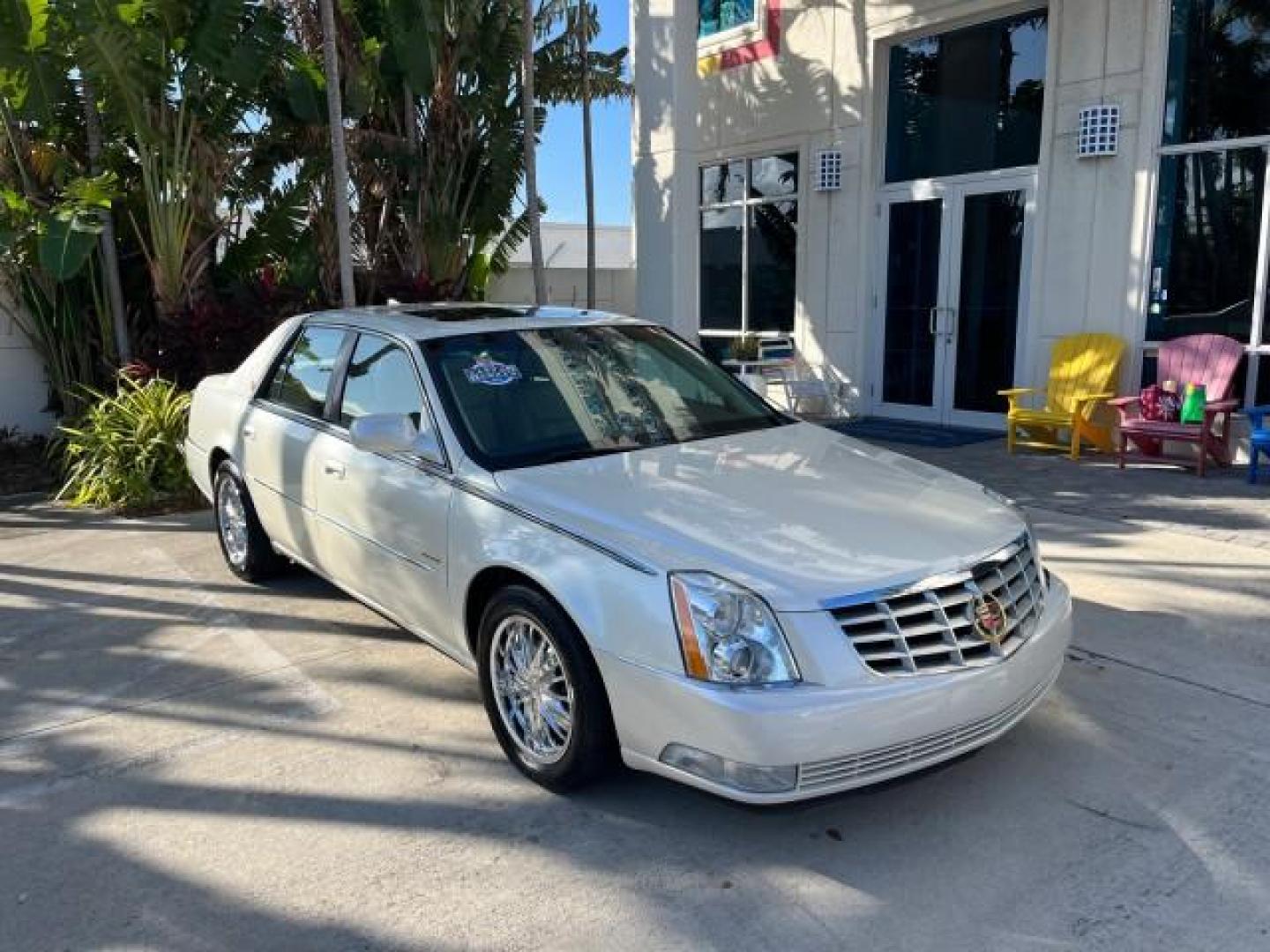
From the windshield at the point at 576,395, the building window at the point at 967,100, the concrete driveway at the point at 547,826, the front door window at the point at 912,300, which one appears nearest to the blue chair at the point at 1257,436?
the concrete driveway at the point at 547,826

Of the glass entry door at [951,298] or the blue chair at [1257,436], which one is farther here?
the glass entry door at [951,298]

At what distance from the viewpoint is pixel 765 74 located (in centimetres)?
1234

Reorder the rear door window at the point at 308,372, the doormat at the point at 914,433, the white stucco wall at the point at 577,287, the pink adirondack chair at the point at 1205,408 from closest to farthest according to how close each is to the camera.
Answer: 1. the rear door window at the point at 308,372
2. the pink adirondack chair at the point at 1205,408
3. the doormat at the point at 914,433
4. the white stucco wall at the point at 577,287

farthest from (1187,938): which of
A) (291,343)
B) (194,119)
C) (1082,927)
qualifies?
(194,119)

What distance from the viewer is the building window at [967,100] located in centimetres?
978

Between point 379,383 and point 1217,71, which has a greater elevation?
point 1217,71

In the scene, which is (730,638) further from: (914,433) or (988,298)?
(988,298)

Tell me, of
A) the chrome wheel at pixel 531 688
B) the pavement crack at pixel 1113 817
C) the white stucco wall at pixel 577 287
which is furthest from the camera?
the white stucco wall at pixel 577 287

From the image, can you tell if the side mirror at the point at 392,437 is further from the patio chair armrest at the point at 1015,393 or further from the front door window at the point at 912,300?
the front door window at the point at 912,300

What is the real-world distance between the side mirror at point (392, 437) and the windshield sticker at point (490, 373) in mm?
349

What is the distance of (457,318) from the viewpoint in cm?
474

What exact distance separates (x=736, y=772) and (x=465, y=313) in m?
2.87

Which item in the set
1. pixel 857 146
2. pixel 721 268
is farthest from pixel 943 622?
pixel 721 268

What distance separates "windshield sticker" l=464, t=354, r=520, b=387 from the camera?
4.19 m
